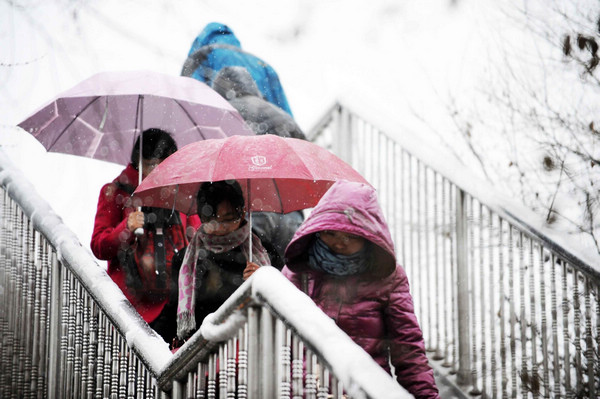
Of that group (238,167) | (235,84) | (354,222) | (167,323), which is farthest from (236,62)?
(354,222)

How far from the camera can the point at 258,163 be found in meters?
4.32

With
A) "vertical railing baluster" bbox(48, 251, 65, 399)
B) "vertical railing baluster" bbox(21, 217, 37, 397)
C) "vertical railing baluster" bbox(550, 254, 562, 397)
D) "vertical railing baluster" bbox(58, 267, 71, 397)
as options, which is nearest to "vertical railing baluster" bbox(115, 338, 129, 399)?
"vertical railing baluster" bbox(58, 267, 71, 397)

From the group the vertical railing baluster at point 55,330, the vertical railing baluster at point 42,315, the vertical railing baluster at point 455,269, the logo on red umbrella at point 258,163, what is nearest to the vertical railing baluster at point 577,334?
the vertical railing baluster at point 455,269

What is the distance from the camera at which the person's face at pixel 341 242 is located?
11.9ft

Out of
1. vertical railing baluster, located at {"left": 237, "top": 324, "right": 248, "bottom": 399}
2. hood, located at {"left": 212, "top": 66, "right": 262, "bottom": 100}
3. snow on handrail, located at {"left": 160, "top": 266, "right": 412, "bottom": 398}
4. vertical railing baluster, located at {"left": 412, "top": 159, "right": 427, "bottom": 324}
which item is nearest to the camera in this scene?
snow on handrail, located at {"left": 160, "top": 266, "right": 412, "bottom": 398}

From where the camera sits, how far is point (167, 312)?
456 cm

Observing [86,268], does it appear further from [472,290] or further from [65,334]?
[472,290]

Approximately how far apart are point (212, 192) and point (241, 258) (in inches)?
16.0

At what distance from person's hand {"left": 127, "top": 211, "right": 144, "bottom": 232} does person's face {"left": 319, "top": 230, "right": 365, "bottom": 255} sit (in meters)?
1.41

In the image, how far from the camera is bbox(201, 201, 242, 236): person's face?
4215 millimetres

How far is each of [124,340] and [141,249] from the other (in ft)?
4.06

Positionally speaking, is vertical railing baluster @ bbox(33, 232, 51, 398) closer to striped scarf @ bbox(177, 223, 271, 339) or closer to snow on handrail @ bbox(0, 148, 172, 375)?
snow on handrail @ bbox(0, 148, 172, 375)

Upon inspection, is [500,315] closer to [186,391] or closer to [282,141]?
[282,141]

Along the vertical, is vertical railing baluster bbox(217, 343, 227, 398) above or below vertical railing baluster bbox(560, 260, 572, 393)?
below
